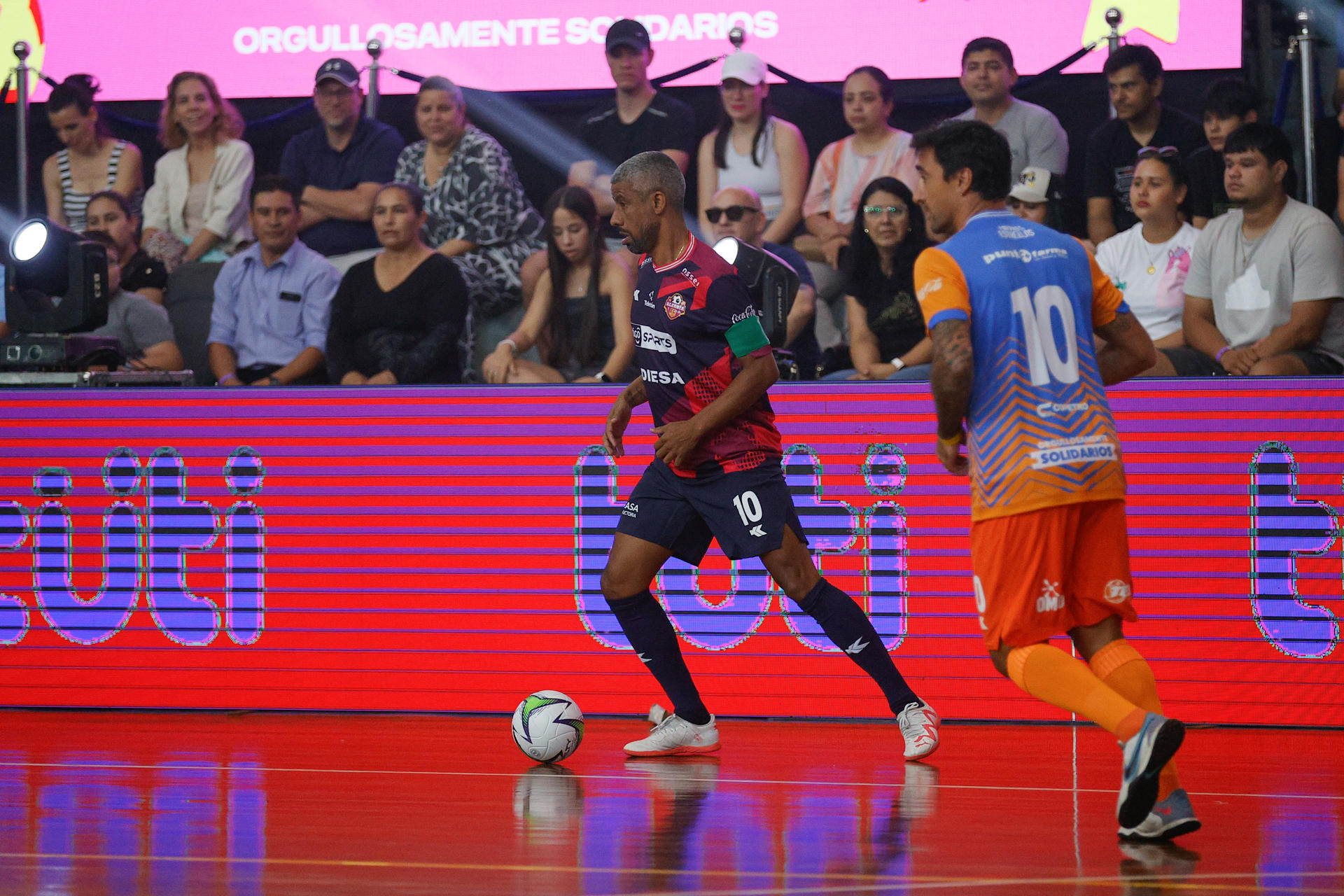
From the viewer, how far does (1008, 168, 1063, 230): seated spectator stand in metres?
7.71

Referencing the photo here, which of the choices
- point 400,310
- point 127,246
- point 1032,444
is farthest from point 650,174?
point 127,246

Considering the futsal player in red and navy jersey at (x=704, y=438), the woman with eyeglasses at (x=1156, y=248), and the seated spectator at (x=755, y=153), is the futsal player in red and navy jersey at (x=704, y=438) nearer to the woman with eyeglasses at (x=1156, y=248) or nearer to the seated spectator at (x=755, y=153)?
the woman with eyeglasses at (x=1156, y=248)

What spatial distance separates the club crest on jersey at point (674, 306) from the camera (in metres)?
5.14

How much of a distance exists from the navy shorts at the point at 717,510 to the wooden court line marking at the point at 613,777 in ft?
2.69

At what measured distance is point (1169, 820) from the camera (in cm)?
371

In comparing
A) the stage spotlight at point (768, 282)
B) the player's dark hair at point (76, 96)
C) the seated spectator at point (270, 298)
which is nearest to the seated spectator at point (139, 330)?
the seated spectator at point (270, 298)

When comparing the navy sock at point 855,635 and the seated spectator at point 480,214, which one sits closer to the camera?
the navy sock at point 855,635

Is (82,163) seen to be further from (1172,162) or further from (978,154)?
(978,154)

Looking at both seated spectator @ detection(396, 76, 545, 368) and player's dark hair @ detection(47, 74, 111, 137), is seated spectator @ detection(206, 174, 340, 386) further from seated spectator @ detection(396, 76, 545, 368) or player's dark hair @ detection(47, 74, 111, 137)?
player's dark hair @ detection(47, 74, 111, 137)

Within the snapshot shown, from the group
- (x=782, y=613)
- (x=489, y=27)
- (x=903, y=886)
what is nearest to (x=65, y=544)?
(x=782, y=613)

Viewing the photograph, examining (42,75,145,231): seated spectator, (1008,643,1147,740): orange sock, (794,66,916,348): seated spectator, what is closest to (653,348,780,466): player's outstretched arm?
(1008,643,1147,740): orange sock

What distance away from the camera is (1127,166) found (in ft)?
26.2

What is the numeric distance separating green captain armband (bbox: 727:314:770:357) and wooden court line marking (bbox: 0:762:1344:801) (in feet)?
4.83

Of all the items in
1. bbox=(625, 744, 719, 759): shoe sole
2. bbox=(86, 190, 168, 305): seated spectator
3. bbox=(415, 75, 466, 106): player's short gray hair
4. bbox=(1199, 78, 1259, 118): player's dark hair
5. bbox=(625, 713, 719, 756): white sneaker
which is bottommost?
bbox=(625, 744, 719, 759): shoe sole
